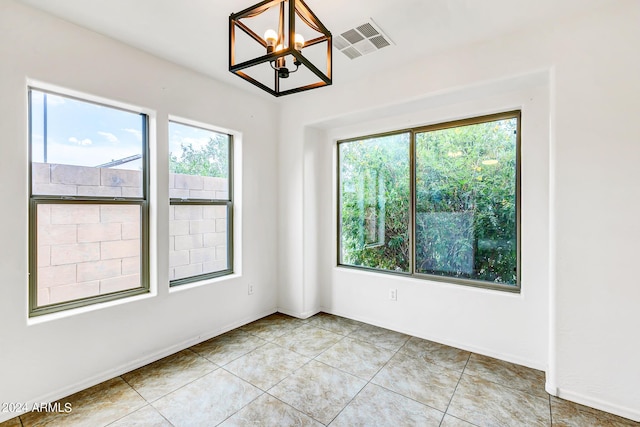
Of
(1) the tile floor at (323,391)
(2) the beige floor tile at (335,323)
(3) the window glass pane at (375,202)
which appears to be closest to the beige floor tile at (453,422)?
(1) the tile floor at (323,391)

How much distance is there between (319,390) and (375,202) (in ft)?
7.23

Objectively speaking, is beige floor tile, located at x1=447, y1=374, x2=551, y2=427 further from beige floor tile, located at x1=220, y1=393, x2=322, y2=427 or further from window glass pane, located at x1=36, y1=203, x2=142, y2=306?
window glass pane, located at x1=36, y1=203, x2=142, y2=306

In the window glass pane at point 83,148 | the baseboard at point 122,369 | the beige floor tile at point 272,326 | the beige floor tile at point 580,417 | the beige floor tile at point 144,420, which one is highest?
the window glass pane at point 83,148

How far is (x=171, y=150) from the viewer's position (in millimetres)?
3047

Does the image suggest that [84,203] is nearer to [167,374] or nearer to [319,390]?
[167,374]

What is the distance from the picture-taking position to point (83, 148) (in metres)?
2.46

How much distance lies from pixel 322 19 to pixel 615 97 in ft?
7.17

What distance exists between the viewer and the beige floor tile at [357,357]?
2643mm

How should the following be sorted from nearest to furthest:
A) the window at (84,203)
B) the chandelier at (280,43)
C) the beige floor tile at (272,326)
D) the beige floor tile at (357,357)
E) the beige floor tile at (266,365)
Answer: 1. the chandelier at (280,43)
2. the window at (84,203)
3. the beige floor tile at (266,365)
4. the beige floor tile at (357,357)
5. the beige floor tile at (272,326)

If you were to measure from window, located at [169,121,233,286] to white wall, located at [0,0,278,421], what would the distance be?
0.16 m

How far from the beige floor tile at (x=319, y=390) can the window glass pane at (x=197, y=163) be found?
6.94 feet

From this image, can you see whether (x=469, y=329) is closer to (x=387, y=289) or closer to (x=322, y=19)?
(x=387, y=289)

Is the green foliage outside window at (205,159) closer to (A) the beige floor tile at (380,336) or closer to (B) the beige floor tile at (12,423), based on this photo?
(B) the beige floor tile at (12,423)

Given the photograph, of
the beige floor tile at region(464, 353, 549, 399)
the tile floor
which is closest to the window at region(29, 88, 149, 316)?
the tile floor
